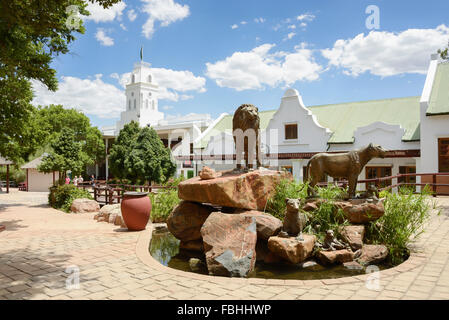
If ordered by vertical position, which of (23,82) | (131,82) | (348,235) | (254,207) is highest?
(131,82)

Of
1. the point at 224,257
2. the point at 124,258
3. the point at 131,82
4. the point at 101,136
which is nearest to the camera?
the point at 224,257

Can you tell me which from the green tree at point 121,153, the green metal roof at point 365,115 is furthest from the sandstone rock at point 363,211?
the green tree at point 121,153

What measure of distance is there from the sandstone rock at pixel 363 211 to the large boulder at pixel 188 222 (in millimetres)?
2991

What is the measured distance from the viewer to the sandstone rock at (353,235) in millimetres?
5910

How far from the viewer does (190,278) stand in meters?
4.81

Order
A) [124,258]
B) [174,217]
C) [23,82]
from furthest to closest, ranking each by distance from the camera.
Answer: [23,82] < [174,217] < [124,258]

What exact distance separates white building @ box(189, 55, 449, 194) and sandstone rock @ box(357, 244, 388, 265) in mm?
11796

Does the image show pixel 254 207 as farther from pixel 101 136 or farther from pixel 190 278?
pixel 101 136

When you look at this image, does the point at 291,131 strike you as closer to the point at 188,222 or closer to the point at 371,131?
the point at 371,131

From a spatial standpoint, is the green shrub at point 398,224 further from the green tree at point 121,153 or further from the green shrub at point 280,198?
the green tree at point 121,153

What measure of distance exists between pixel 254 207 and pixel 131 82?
167 ft

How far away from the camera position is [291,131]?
21.9 meters
